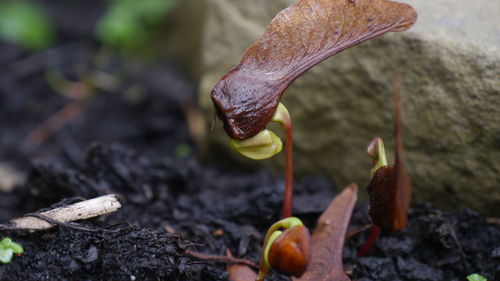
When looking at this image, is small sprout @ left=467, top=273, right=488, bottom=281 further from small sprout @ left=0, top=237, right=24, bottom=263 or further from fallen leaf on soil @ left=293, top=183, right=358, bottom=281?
small sprout @ left=0, top=237, right=24, bottom=263

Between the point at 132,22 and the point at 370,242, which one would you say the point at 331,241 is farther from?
the point at 132,22

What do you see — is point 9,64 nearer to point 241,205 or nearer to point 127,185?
point 127,185

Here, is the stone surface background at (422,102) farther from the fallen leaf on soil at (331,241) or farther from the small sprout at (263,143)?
the small sprout at (263,143)

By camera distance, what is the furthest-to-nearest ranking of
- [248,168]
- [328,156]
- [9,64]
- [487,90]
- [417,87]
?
[9,64] → [248,168] → [328,156] → [417,87] → [487,90]

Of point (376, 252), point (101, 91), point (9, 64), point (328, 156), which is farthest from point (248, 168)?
point (9, 64)

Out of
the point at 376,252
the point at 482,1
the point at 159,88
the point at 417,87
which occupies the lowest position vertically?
the point at 376,252

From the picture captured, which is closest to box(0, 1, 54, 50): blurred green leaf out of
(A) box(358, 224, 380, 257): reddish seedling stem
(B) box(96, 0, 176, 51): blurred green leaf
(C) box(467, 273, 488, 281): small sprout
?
(B) box(96, 0, 176, 51): blurred green leaf

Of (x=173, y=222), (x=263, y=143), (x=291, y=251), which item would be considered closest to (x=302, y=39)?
(x=263, y=143)
